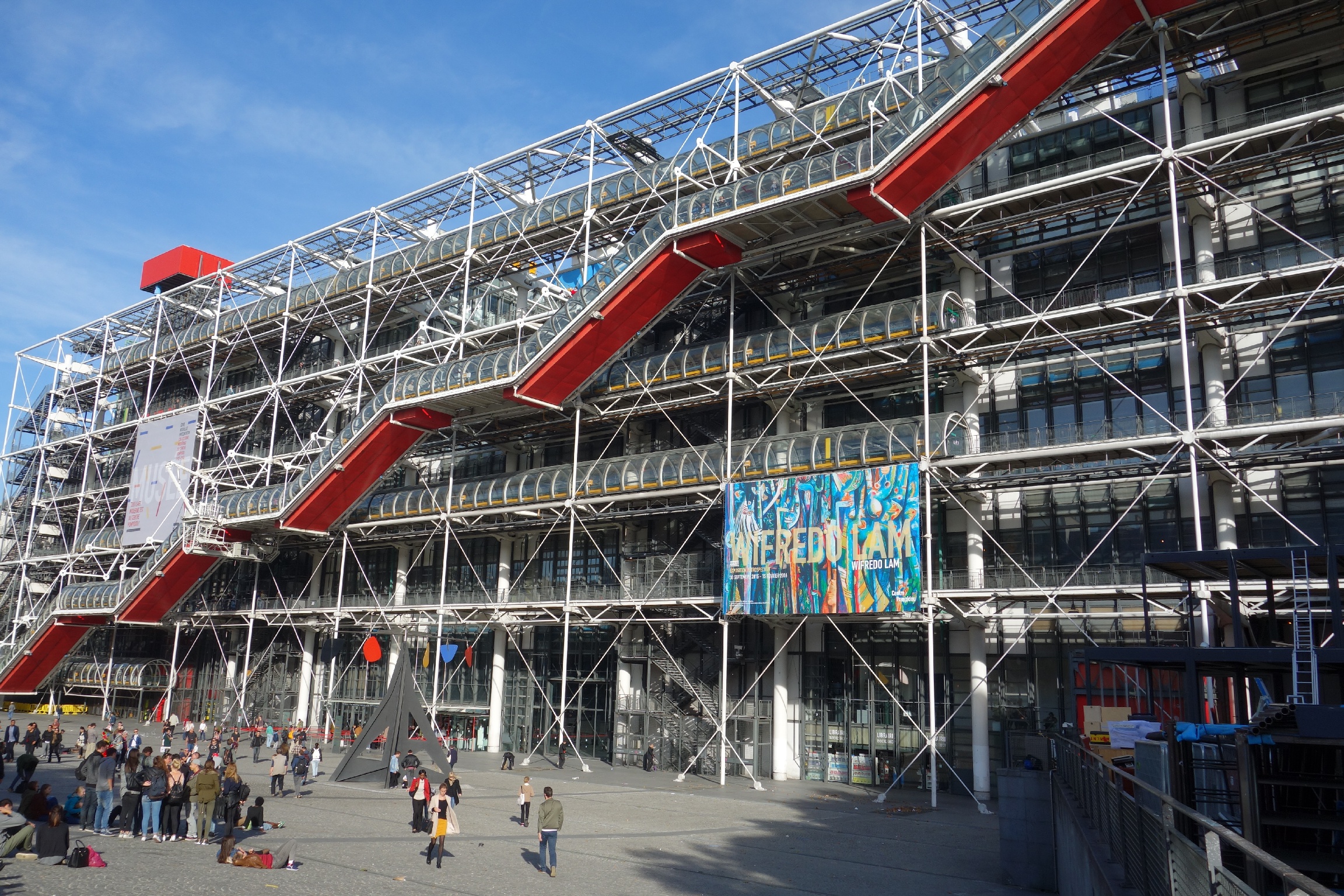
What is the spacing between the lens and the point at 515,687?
3434 cm

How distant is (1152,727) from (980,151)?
48.2ft

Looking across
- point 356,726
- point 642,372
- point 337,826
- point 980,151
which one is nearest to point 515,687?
point 356,726

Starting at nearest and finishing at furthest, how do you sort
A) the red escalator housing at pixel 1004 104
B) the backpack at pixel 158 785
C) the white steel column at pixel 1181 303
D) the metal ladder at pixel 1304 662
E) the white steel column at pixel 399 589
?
1. the metal ladder at pixel 1304 662
2. the backpack at pixel 158 785
3. the white steel column at pixel 1181 303
4. the red escalator housing at pixel 1004 104
5. the white steel column at pixel 399 589

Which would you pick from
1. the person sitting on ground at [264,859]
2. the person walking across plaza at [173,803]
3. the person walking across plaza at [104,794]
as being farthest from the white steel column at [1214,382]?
the person walking across plaza at [104,794]

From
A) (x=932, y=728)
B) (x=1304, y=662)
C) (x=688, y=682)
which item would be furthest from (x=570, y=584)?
(x=1304, y=662)

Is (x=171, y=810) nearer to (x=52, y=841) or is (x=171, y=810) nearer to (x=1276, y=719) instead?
(x=52, y=841)

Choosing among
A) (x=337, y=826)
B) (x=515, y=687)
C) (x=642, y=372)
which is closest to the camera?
(x=337, y=826)

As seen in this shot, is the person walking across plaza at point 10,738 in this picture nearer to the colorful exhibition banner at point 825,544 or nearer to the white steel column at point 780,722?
the colorful exhibition banner at point 825,544

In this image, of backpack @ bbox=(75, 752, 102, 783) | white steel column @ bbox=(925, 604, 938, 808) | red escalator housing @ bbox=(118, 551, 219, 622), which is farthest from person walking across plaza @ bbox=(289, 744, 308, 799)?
red escalator housing @ bbox=(118, 551, 219, 622)

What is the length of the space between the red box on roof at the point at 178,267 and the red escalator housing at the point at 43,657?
19.2 m

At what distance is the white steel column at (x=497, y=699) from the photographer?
33875 millimetres

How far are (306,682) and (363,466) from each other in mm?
10598

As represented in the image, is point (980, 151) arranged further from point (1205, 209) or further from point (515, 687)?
point (515, 687)

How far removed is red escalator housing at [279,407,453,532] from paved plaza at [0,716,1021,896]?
12550 millimetres
